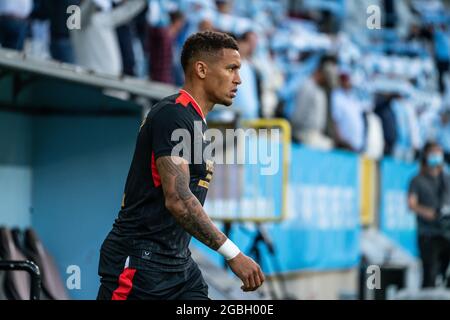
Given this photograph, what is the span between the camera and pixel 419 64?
76.3 ft

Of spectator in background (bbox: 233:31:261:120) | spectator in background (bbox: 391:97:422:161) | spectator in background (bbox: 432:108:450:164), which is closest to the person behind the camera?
spectator in background (bbox: 233:31:261:120)

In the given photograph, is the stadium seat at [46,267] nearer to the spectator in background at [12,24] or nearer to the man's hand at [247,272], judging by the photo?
the spectator in background at [12,24]

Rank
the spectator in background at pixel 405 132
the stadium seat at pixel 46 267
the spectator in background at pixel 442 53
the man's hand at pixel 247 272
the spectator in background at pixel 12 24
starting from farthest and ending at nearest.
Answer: the spectator in background at pixel 442 53, the spectator in background at pixel 405 132, the spectator in background at pixel 12 24, the stadium seat at pixel 46 267, the man's hand at pixel 247 272

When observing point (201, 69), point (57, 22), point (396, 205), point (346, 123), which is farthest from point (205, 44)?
point (396, 205)

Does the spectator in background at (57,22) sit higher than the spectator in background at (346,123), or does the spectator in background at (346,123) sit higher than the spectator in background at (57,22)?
the spectator in background at (346,123)

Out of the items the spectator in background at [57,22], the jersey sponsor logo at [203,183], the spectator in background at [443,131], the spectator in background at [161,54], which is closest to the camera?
the jersey sponsor logo at [203,183]

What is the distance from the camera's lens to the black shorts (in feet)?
17.3

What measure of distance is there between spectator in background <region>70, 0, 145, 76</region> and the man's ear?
12.9ft

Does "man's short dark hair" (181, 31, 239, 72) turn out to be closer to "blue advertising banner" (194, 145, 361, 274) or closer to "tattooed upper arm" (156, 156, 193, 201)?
"tattooed upper arm" (156, 156, 193, 201)

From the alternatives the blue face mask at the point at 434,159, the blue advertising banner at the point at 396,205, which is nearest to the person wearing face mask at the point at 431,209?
the blue face mask at the point at 434,159

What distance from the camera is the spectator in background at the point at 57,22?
Result: 9.32 metres

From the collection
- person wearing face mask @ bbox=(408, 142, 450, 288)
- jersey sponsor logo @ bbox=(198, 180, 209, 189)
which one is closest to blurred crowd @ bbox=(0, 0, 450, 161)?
person wearing face mask @ bbox=(408, 142, 450, 288)

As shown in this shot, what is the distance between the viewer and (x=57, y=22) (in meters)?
9.43

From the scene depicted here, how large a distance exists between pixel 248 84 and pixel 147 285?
7.73 m
